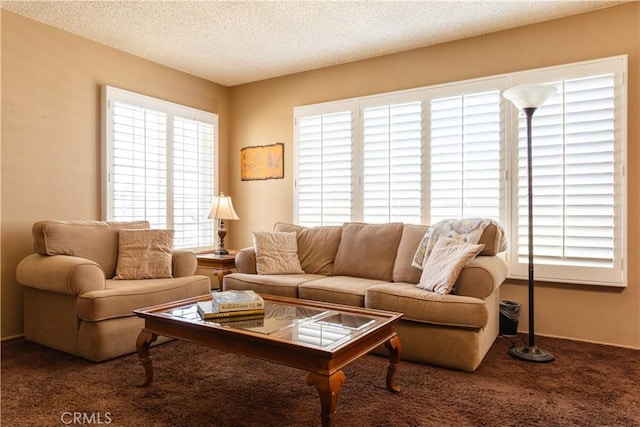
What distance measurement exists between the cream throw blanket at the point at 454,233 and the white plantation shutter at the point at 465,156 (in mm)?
423

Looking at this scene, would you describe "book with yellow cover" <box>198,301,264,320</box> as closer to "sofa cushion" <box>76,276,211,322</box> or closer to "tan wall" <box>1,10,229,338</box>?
"sofa cushion" <box>76,276,211,322</box>

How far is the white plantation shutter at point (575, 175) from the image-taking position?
3.08 meters

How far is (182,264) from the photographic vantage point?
353 cm

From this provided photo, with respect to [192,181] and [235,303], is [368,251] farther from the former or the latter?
[192,181]

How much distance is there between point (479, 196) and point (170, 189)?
3.04m

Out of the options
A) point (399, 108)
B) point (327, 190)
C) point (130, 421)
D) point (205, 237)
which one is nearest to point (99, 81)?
point (205, 237)

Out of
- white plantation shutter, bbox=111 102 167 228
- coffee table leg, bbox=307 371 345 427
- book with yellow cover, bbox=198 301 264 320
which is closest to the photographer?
coffee table leg, bbox=307 371 345 427

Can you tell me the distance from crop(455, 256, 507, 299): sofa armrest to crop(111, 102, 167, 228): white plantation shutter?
300 centimetres

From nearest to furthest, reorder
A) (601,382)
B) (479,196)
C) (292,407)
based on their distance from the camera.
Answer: (292,407), (601,382), (479,196)

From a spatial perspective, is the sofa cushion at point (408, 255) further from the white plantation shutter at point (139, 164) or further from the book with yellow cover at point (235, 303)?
the white plantation shutter at point (139, 164)

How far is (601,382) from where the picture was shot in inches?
96.5

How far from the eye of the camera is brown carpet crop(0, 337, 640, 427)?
79.0 inches

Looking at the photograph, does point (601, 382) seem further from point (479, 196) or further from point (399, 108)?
point (399, 108)
